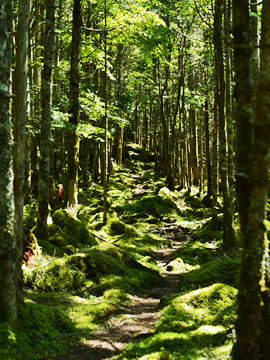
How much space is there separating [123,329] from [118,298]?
1369 mm

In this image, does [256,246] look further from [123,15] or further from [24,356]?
[123,15]

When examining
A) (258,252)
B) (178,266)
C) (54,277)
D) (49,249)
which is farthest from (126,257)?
(258,252)

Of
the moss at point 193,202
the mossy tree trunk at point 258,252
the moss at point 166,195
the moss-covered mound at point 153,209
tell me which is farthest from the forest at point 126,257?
the moss at point 193,202

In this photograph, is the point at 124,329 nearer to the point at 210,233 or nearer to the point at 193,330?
the point at 193,330

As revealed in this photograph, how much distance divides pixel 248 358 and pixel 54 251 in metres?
6.20

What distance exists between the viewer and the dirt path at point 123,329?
5051mm

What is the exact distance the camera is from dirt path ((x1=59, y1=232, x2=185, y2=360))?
5.05 metres

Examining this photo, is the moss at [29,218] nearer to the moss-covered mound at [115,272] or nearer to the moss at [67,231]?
the moss at [67,231]

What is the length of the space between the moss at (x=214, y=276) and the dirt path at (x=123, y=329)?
1.87 feet

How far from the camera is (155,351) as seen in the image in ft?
14.1

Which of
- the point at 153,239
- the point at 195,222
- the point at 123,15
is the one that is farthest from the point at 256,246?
the point at 195,222

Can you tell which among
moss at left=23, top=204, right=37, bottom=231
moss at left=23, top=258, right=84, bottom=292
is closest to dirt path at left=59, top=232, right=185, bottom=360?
moss at left=23, top=258, right=84, bottom=292

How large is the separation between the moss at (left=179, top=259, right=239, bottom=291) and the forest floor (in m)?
0.02

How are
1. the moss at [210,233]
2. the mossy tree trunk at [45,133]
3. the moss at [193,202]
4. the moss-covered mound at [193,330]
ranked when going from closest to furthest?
the moss-covered mound at [193,330] < the mossy tree trunk at [45,133] < the moss at [210,233] < the moss at [193,202]
